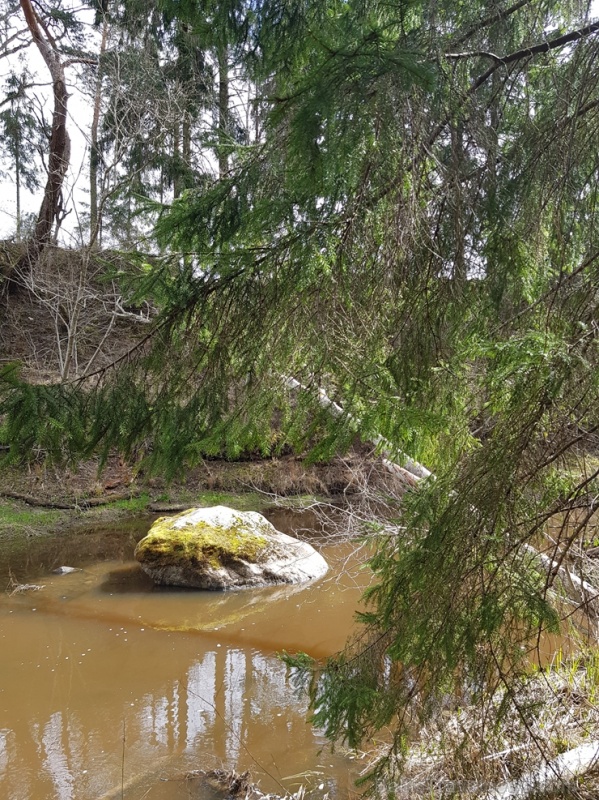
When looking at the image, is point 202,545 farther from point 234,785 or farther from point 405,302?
point 405,302

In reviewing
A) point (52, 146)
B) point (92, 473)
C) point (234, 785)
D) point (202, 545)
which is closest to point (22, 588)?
point (202, 545)

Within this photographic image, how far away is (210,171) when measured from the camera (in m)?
9.04

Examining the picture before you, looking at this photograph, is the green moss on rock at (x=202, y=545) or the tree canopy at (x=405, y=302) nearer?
the tree canopy at (x=405, y=302)

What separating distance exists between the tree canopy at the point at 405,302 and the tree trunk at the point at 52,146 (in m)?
9.74

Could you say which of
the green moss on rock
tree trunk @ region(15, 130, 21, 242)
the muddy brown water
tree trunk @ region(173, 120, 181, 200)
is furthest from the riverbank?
tree trunk @ region(15, 130, 21, 242)

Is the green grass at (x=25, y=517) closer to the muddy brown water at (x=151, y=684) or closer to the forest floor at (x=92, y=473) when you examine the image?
the forest floor at (x=92, y=473)

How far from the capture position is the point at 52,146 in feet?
40.1

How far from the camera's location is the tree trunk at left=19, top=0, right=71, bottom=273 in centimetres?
1141

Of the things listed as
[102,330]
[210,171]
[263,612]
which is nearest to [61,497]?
[102,330]

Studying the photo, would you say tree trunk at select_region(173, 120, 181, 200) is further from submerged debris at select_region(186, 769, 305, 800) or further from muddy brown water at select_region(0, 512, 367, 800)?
submerged debris at select_region(186, 769, 305, 800)

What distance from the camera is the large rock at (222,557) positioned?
333 inches

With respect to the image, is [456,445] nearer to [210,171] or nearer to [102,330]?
[210,171]

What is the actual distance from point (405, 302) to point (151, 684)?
16.2 feet

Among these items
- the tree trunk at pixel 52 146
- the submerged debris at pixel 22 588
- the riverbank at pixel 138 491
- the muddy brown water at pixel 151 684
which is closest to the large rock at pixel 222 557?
the muddy brown water at pixel 151 684
